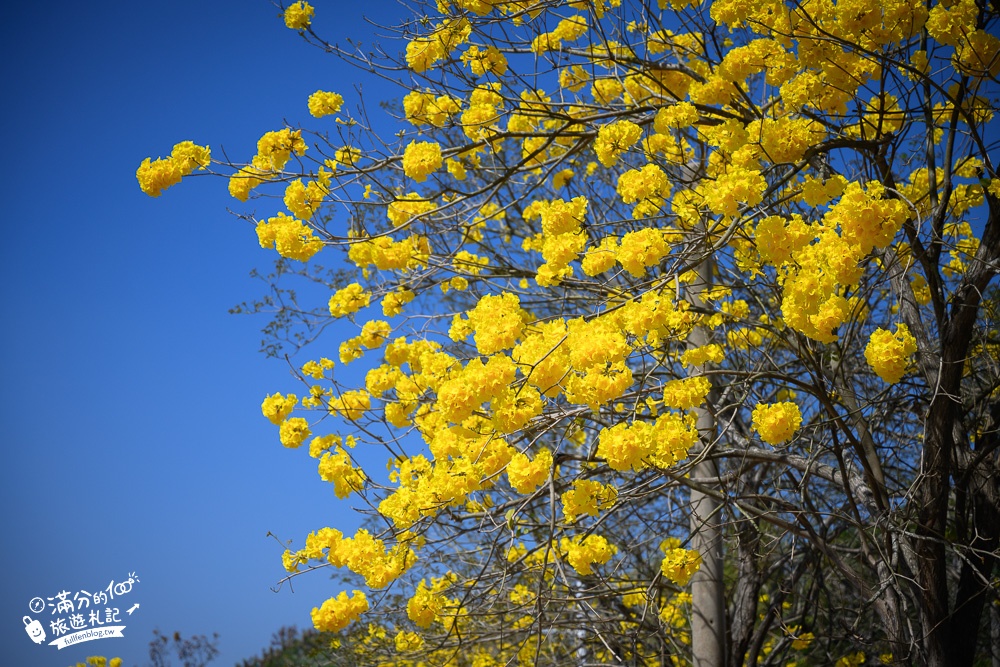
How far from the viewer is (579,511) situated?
317cm

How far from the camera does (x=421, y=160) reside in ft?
12.2

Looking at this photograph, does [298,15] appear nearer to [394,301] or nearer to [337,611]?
[394,301]

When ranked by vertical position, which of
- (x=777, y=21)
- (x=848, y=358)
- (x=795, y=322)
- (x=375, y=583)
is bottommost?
(x=375, y=583)

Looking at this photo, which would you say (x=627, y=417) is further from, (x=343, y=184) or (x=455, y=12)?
(x=455, y=12)

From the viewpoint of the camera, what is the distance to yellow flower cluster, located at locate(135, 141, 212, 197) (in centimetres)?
382

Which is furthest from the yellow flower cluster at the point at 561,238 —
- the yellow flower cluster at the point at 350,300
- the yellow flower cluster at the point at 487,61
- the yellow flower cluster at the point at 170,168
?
the yellow flower cluster at the point at 350,300

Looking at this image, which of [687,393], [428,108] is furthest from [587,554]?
[428,108]

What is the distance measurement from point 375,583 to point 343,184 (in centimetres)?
180

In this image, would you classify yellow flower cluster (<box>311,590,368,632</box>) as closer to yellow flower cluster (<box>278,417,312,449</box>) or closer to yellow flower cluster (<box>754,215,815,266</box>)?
yellow flower cluster (<box>278,417,312,449</box>)

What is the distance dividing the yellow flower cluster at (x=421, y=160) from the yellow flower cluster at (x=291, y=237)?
526 mm

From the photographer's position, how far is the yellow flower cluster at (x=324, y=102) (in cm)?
427

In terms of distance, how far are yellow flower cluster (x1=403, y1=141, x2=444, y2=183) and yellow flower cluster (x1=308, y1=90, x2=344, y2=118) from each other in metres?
0.78

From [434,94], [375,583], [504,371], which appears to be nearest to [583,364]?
[504,371]

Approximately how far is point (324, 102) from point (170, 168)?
0.87 meters
